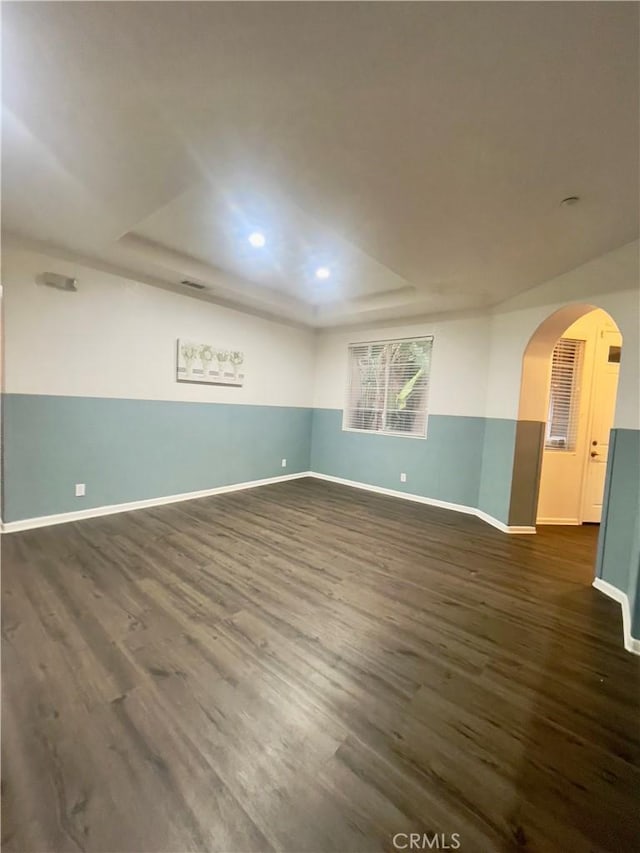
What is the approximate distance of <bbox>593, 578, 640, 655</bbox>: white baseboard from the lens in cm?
206

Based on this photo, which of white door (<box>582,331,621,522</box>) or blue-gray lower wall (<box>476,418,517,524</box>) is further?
white door (<box>582,331,621,522</box>)

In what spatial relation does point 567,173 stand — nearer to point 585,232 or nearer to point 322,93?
point 585,232

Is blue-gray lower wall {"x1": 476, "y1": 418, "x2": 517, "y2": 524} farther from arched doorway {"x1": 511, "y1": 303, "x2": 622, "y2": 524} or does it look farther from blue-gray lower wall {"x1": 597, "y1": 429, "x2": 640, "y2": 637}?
blue-gray lower wall {"x1": 597, "y1": 429, "x2": 640, "y2": 637}

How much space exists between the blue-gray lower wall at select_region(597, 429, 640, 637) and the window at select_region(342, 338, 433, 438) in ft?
8.15

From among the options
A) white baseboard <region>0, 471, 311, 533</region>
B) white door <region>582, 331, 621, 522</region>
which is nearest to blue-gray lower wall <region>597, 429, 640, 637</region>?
white door <region>582, 331, 621, 522</region>

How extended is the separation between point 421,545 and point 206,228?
3609 mm

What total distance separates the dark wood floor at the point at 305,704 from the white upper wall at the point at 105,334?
64.0 inches

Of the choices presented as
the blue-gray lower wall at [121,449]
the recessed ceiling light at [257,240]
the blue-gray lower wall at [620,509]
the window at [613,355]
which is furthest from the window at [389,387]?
the recessed ceiling light at [257,240]

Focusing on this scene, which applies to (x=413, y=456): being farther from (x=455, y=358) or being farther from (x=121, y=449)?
(x=121, y=449)

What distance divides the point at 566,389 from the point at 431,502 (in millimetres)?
2264

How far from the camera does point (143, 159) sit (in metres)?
1.97

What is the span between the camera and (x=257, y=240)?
312cm

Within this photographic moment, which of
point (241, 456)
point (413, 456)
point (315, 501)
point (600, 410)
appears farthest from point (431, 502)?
point (241, 456)

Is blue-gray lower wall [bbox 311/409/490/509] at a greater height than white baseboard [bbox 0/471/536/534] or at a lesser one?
greater
